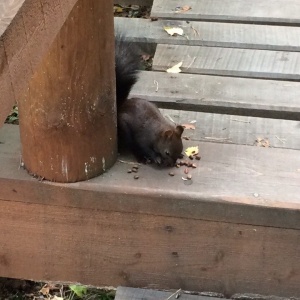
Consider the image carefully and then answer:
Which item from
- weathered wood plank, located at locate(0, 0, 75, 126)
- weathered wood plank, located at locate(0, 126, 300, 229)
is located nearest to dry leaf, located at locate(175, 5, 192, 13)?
weathered wood plank, located at locate(0, 126, 300, 229)

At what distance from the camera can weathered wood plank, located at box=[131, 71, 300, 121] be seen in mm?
2402

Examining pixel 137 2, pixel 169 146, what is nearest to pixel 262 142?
pixel 169 146

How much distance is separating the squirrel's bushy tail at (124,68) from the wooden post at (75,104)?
28 cm

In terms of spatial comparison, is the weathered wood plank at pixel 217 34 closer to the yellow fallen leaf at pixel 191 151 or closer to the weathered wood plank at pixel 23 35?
the yellow fallen leaf at pixel 191 151

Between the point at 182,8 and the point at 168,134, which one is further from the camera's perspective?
the point at 182,8

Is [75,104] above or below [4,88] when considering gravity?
below

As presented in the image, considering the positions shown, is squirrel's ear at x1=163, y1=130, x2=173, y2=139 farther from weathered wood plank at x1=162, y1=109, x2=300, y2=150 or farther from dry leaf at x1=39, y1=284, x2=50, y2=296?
dry leaf at x1=39, y1=284, x2=50, y2=296

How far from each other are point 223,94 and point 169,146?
0.51 m

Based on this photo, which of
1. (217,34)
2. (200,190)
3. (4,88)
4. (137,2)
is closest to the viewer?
(4,88)

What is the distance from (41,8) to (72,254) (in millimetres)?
1226

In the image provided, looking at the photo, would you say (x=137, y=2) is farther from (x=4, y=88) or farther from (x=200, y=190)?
(x=4, y=88)

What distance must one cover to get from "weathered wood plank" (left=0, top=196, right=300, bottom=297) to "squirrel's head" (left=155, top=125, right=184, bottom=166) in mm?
177

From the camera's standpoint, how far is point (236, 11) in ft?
9.82

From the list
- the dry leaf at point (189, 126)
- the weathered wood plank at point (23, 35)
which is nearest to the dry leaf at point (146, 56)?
the dry leaf at point (189, 126)
